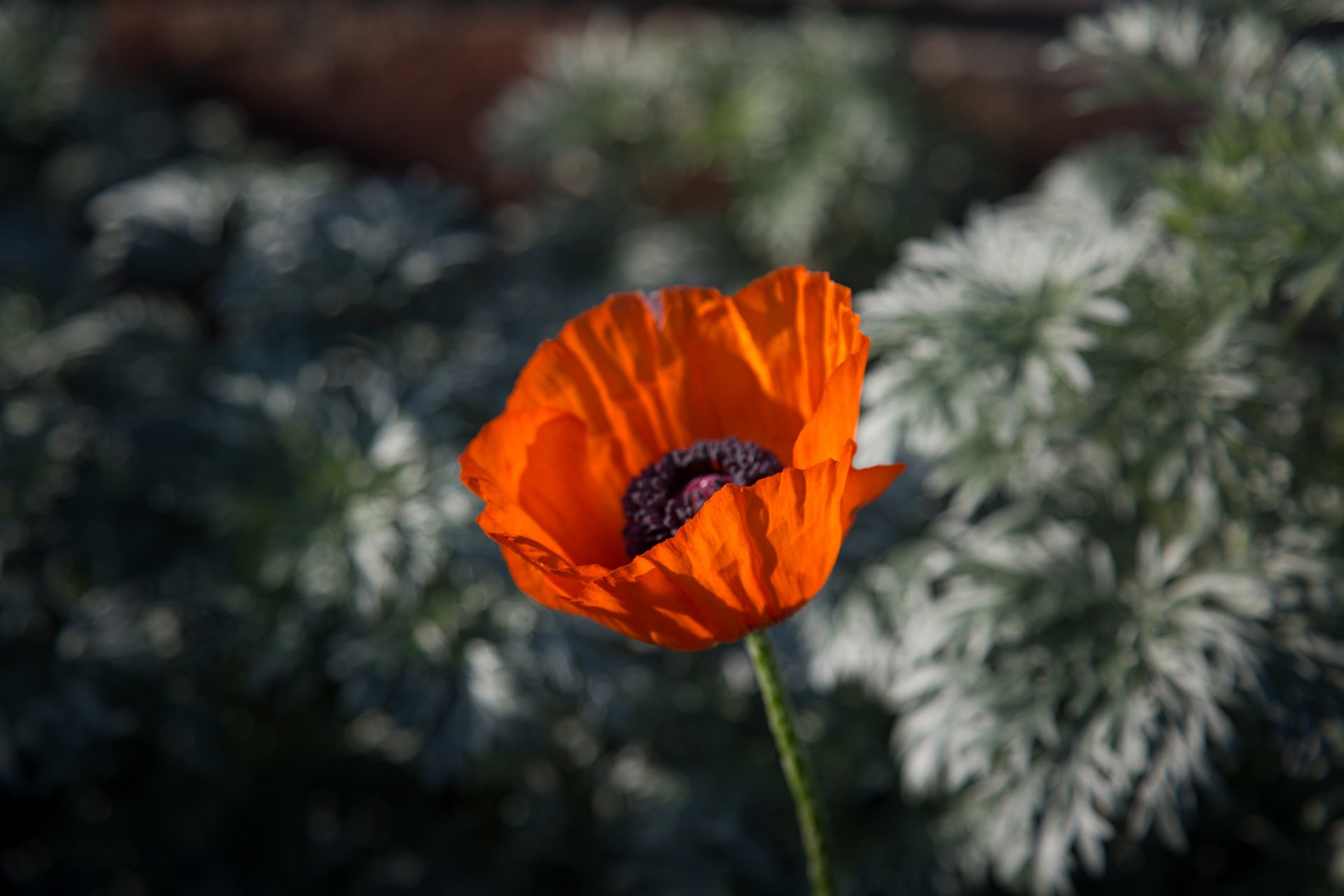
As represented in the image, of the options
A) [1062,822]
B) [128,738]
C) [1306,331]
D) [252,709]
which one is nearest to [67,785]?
[128,738]

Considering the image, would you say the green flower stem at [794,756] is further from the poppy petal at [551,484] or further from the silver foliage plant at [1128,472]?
the silver foliage plant at [1128,472]

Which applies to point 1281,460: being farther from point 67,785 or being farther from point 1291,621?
point 67,785

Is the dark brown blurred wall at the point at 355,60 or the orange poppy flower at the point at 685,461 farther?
the dark brown blurred wall at the point at 355,60

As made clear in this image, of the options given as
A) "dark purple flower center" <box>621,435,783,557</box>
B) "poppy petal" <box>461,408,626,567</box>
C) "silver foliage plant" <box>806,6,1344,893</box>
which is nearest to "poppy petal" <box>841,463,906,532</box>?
"dark purple flower center" <box>621,435,783,557</box>

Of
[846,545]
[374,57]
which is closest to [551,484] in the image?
[846,545]

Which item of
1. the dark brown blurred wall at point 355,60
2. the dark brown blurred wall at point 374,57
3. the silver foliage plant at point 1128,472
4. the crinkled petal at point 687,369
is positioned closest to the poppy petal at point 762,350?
the crinkled petal at point 687,369

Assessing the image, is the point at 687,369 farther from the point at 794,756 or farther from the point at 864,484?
the point at 794,756

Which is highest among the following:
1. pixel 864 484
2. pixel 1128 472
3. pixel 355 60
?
pixel 864 484
